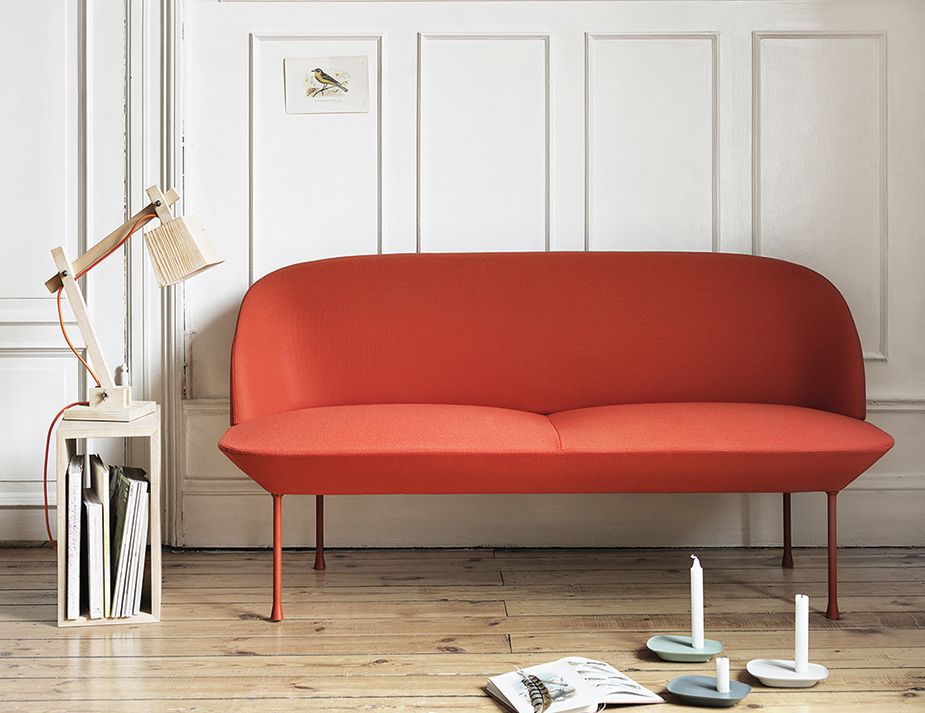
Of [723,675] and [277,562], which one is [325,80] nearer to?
[277,562]

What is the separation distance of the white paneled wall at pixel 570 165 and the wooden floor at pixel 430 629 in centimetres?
15

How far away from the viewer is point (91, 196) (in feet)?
9.07

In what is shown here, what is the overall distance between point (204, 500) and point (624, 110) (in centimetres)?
177

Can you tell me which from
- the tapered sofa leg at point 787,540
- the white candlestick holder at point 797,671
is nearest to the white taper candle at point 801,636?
the white candlestick holder at point 797,671

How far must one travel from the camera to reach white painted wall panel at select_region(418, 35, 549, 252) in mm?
2777

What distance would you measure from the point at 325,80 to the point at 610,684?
6.44 ft

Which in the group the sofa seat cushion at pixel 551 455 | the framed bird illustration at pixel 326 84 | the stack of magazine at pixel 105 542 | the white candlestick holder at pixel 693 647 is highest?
the framed bird illustration at pixel 326 84

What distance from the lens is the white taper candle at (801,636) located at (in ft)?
5.37

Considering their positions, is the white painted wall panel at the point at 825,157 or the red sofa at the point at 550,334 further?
the white painted wall panel at the point at 825,157

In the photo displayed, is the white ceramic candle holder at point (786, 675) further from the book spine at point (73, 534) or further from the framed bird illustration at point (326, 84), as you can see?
the framed bird illustration at point (326, 84)

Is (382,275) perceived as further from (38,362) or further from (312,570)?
(38,362)

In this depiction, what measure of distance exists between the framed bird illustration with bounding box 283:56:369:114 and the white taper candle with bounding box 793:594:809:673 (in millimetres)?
1900

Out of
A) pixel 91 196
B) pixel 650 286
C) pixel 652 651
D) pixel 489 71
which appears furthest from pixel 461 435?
pixel 91 196

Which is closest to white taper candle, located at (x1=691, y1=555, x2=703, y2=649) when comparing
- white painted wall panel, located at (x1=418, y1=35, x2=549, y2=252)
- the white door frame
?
white painted wall panel, located at (x1=418, y1=35, x2=549, y2=252)
